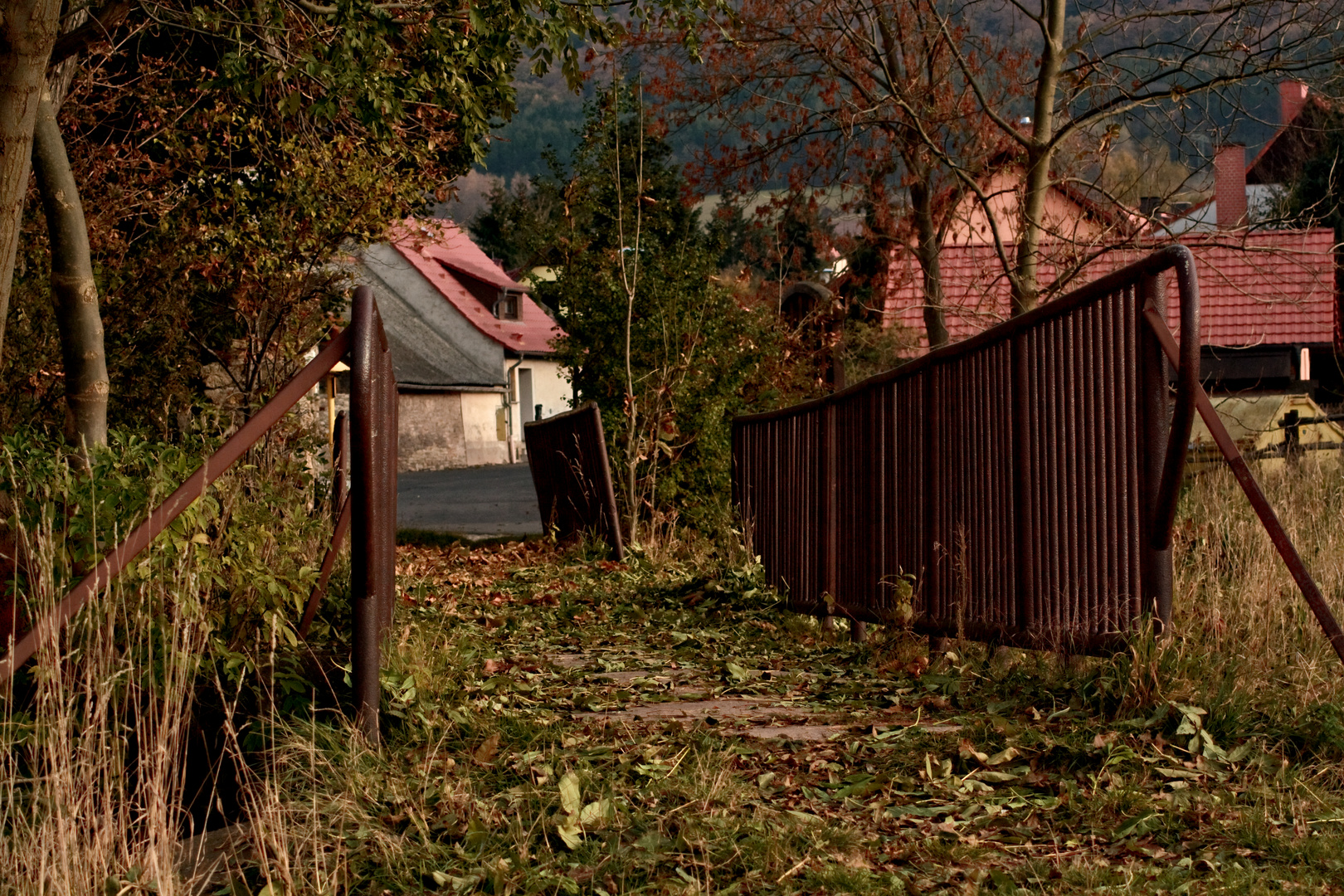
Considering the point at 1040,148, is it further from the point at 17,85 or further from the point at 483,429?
the point at 483,429

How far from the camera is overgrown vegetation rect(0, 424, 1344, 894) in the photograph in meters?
3.13

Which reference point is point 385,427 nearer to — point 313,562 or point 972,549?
point 313,562

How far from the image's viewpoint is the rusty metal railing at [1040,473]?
4168 mm

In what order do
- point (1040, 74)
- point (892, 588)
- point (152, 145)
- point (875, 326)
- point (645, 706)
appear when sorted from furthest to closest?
point (875, 326) < point (152, 145) < point (1040, 74) < point (892, 588) < point (645, 706)

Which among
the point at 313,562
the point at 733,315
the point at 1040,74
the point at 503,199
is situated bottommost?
the point at 313,562

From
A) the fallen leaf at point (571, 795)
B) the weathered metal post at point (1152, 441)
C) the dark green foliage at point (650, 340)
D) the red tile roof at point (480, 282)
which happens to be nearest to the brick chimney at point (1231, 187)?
the red tile roof at point (480, 282)

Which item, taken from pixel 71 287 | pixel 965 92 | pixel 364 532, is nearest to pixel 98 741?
pixel 364 532

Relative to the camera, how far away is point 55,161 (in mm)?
7812

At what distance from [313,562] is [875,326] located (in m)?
19.7

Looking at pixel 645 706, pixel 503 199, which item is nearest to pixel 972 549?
pixel 645 706

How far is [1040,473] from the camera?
4723 millimetres

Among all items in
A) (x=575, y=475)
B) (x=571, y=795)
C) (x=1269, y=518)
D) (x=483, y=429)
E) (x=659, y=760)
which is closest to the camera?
(x=571, y=795)

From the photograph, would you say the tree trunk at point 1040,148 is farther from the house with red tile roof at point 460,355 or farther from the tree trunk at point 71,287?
the house with red tile roof at point 460,355

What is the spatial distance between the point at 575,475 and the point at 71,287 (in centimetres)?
533
